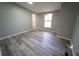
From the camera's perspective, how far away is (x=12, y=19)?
489 cm

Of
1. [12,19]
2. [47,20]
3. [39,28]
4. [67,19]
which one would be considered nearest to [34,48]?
[67,19]

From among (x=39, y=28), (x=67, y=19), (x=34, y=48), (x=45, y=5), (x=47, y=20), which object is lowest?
(x=34, y=48)

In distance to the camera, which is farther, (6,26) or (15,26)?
(15,26)

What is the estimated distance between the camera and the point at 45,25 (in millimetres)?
6812

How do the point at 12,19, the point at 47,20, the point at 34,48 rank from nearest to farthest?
the point at 34,48 < the point at 12,19 < the point at 47,20

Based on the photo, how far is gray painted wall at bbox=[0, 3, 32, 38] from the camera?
429cm

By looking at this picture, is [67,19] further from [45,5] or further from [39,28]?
[39,28]

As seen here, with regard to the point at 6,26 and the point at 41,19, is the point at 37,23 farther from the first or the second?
the point at 6,26

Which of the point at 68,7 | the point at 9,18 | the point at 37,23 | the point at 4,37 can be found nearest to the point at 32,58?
the point at 68,7

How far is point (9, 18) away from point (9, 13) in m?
0.32

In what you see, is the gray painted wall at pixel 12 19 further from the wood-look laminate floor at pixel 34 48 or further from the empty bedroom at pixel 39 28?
the wood-look laminate floor at pixel 34 48

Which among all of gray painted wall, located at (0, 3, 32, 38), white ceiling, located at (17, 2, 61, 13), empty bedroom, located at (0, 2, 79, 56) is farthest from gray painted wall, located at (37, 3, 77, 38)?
gray painted wall, located at (0, 3, 32, 38)

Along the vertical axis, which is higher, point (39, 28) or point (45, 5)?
point (45, 5)

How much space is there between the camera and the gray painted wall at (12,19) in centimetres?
429
